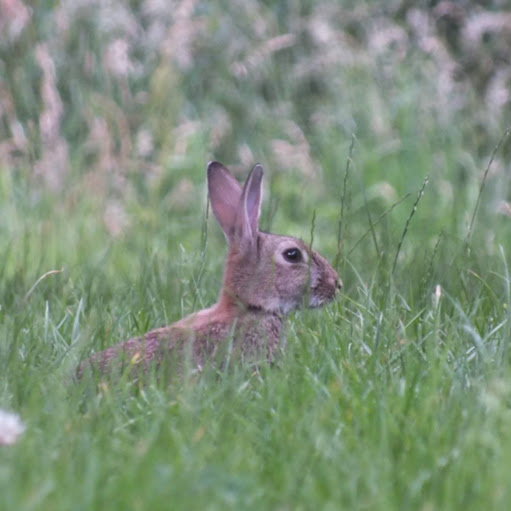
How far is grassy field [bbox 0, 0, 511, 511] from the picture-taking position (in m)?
2.65

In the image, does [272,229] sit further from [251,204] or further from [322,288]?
[322,288]

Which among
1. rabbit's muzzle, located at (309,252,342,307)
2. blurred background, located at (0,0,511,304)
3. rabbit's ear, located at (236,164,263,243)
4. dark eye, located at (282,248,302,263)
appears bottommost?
blurred background, located at (0,0,511,304)

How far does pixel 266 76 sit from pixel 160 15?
3.24ft

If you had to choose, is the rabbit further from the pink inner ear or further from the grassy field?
the grassy field

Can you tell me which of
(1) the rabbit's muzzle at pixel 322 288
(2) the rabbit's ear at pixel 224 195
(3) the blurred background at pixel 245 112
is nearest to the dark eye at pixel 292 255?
(1) the rabbit's muzzle at pixel 322 288

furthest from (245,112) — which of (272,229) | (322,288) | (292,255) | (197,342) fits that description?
(197,342)

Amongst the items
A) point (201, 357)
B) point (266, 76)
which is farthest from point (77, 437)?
point (266, 76)

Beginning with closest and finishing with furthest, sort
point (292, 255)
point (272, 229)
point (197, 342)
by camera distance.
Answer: point (197, 342) < point (292, 255) < point (272, 229)

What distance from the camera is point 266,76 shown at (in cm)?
939

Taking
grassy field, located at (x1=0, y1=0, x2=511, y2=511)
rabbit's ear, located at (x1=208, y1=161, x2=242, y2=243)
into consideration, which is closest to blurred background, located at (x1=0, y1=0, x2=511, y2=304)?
grassy field, located at (x1=0, y1=0, x2=511, y2=511)

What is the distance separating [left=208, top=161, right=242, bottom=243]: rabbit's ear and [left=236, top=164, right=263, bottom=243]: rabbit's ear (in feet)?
0.19

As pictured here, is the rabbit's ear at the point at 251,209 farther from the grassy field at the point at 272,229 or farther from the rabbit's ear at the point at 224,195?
the grassy field at the point at 272,229

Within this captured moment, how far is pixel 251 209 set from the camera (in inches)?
198

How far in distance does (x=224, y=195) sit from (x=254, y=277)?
15.4 inches
